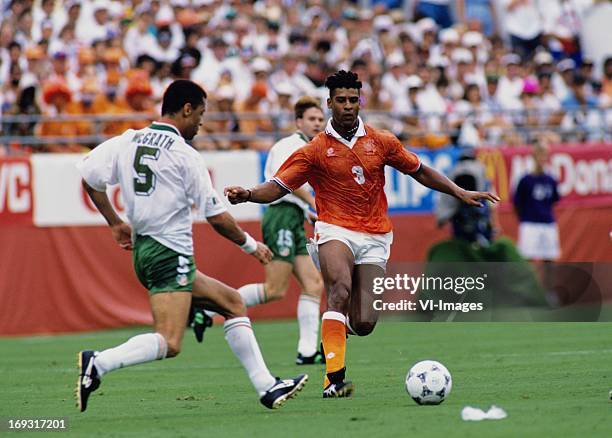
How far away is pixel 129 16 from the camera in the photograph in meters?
22.2

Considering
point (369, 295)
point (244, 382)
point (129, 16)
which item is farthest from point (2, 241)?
point (369, 295)

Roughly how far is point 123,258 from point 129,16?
5.27 m

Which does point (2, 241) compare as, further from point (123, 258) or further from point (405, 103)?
point (405, 103)

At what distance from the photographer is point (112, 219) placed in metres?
9.75

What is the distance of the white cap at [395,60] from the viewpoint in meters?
23.2

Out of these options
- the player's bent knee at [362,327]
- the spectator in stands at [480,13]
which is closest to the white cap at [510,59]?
the spectator in stands at [480,13]

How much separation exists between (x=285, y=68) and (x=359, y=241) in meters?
11.8

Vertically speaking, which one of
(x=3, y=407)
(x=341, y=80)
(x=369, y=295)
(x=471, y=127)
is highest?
(x=471, y=127)

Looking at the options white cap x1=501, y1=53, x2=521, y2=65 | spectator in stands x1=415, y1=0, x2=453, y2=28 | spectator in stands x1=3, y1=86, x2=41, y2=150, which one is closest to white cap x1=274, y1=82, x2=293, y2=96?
spectator in stands x1=3, y1=86, x2=41, y2=150

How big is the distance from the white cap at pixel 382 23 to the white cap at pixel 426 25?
0.64 metres

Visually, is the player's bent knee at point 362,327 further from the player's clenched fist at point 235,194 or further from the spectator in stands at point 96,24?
the spectator in stands at point 96,24

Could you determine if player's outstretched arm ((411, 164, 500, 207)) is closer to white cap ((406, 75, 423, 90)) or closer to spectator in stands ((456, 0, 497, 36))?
white cap ((406, 75, 423, 90))

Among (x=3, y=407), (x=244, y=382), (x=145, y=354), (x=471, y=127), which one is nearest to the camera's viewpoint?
(x=145, y=354)

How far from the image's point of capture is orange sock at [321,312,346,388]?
1004cm
